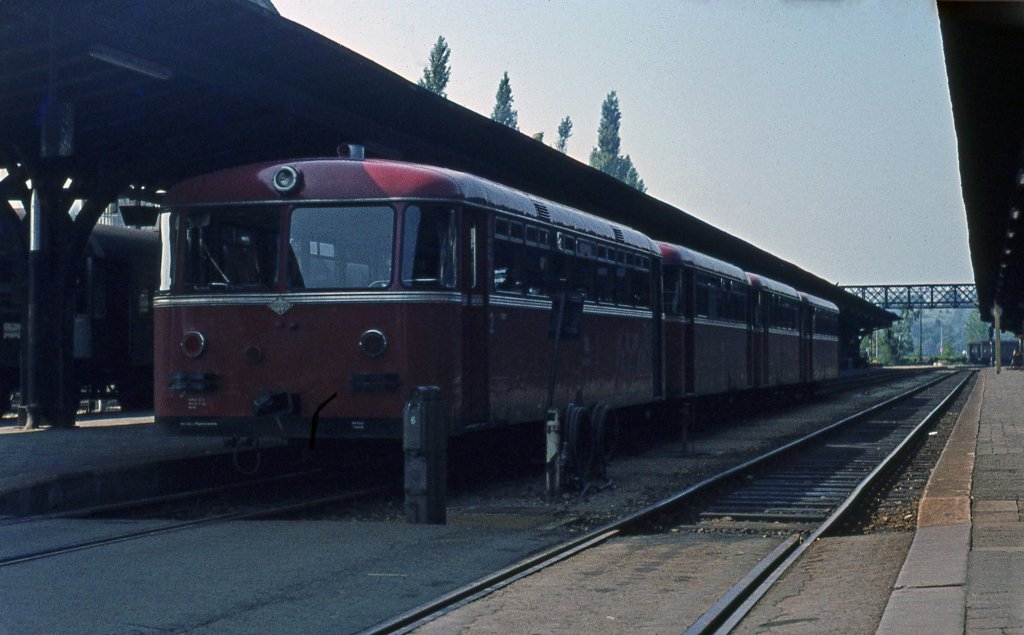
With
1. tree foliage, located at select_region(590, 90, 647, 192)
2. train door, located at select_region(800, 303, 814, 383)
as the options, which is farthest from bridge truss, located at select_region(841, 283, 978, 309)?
train door, located at select_region(800, 303, 814, 383)

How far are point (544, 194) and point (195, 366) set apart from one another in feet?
60.8

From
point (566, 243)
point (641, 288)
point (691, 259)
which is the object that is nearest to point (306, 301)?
point (566, 243)

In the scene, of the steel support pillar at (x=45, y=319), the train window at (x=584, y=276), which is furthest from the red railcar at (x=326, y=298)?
the steel support pillar at (x=45, y=319)

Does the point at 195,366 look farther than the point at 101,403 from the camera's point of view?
No

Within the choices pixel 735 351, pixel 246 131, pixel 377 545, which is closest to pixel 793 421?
pixel 735 351

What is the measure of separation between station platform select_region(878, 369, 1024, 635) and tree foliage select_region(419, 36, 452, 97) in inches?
2913

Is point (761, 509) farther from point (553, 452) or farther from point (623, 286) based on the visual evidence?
point (623, 286)

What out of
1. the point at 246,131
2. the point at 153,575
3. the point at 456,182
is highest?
the point at 246,131

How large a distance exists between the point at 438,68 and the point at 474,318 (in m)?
76.8

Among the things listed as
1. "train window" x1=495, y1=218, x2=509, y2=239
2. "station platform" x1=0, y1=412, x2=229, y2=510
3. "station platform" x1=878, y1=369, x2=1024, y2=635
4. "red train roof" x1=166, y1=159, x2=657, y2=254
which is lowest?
"station platform" x1=878, y1=369, x2=1024, y2=635

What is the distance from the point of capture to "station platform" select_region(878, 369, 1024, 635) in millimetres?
6398

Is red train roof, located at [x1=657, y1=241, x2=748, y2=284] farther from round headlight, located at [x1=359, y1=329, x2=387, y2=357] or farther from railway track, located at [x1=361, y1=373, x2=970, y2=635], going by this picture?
round headlight, located at [x1=359, y1=329, x2=387, y2=357]

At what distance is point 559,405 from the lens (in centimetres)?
1532

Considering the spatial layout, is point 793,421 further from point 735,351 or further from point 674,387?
point 674,387
